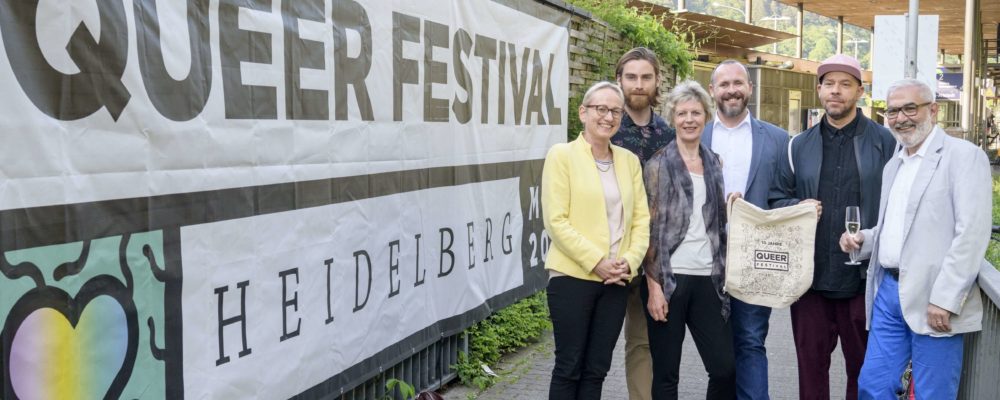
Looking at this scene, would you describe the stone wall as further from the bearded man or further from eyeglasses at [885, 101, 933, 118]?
eyeglasses at [885, 101, 933, 118]

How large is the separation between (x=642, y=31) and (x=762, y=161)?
5.70 metres

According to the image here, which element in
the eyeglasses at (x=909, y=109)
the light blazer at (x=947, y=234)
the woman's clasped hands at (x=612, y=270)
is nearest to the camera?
the light blazer at (x=947, y=234)

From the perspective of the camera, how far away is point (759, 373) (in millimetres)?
5262

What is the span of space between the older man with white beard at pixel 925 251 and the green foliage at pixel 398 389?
86.5 inches

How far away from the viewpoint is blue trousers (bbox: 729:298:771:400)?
523cm

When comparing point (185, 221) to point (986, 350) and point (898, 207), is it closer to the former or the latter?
point (898, 207)

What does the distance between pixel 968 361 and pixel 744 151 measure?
143 centimetres

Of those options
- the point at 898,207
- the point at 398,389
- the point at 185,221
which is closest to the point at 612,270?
the point at 898,207

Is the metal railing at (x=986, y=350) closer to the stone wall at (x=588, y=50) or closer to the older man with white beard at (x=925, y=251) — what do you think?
the older man with white beard at (x=925, y=251)

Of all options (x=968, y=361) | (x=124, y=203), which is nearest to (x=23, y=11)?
(x=124, y=203)

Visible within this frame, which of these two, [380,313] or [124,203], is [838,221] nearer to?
[380,313]

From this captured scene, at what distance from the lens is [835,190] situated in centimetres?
501

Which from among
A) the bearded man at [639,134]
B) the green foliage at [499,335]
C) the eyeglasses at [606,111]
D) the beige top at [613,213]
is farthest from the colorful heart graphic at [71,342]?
the green foliage at [499,335]

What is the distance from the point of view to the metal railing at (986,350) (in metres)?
4.38
